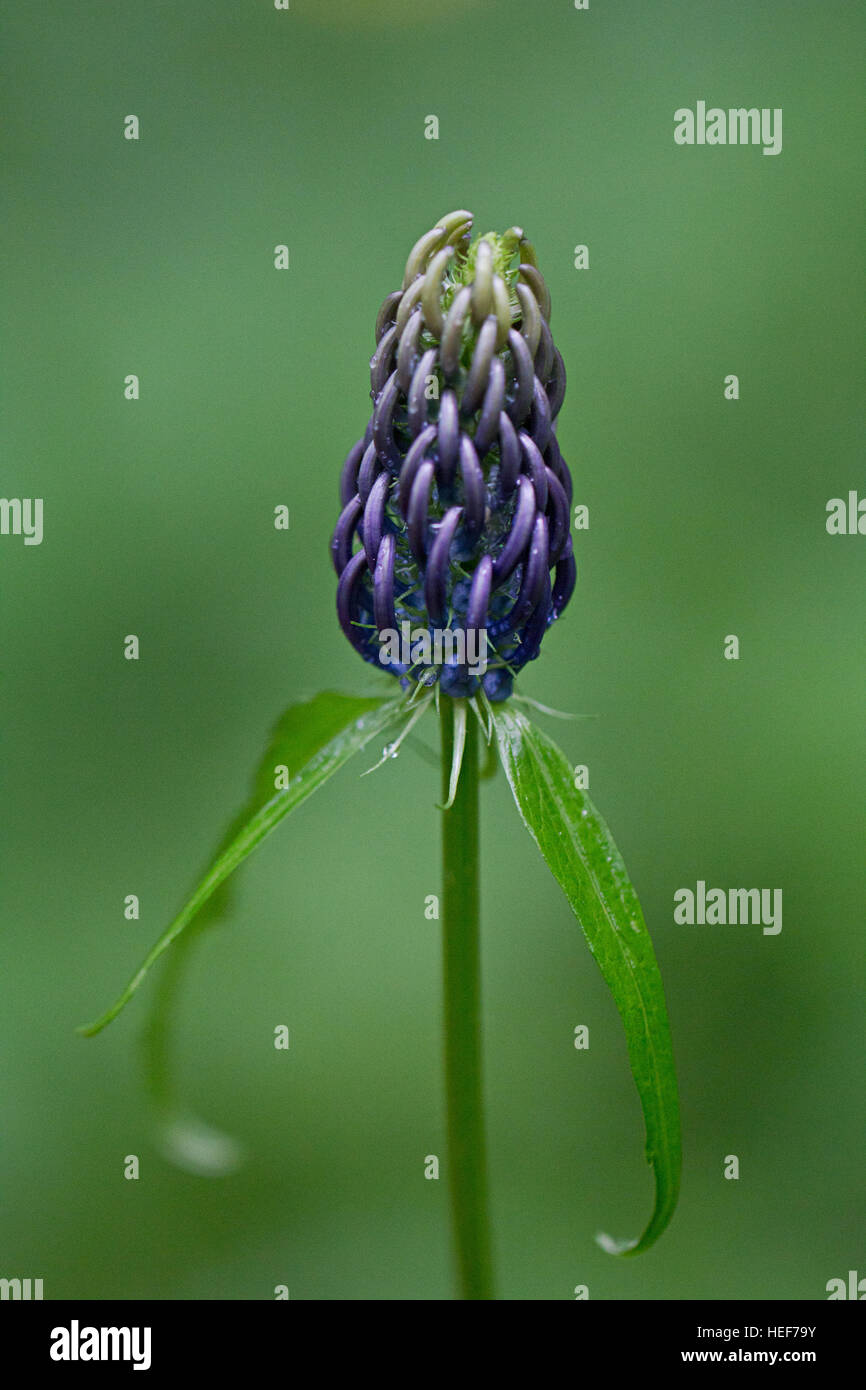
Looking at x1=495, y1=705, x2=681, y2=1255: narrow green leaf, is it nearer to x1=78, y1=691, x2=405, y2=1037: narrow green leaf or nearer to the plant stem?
the plant stem

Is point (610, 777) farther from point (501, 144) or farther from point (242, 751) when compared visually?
point (501, 144)

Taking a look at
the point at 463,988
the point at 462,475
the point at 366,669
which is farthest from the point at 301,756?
the point at 366,669

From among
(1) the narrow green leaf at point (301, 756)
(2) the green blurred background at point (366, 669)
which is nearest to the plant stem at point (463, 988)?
(1) the narrow green leaf at point (301, 756)

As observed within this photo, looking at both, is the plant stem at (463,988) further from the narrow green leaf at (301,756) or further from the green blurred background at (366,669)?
the green blurred background at (366,669)

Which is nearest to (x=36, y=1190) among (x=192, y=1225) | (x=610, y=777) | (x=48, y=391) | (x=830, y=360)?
(x=192, y=1225)

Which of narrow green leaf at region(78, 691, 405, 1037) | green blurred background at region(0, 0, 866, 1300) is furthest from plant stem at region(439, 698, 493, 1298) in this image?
green blurred background at region(0, 0, 866, 1300)

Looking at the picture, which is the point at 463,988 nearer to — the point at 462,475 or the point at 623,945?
the point at 623,945
